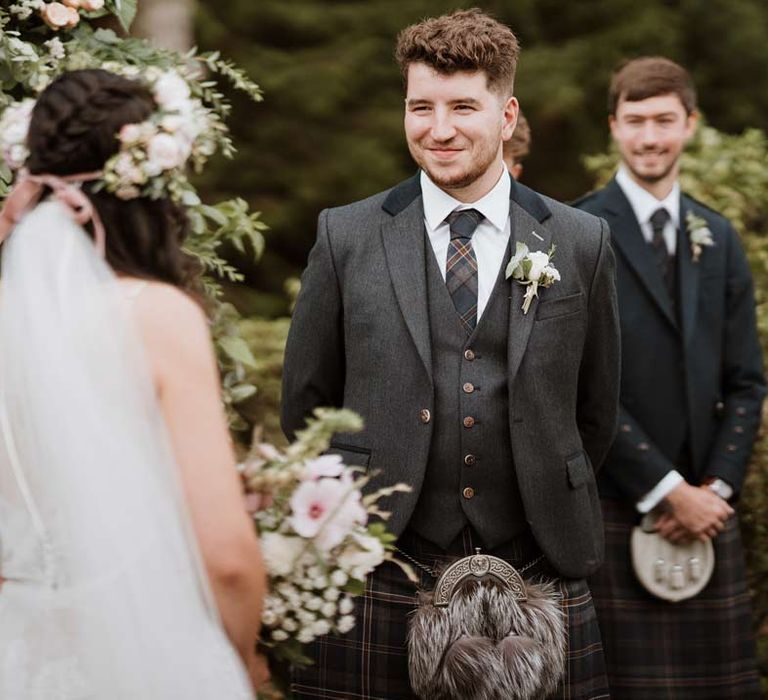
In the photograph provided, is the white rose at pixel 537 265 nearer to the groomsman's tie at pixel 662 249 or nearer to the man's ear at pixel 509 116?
the man's ear at pixel 509 116

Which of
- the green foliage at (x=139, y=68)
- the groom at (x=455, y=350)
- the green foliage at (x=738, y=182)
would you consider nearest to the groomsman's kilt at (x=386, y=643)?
the groom at (x=455, y=350)

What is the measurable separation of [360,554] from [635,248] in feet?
6.31

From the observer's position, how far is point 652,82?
173 inches

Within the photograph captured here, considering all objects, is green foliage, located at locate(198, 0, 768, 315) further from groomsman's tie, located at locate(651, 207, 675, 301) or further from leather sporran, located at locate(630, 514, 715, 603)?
leather sporran, located at locate(630, 514, 715, 603)

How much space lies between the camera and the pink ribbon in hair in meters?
2.44

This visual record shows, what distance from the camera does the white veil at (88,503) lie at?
7.68ft

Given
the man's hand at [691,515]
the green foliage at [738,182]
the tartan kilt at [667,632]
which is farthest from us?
the green foliage at [738,182]

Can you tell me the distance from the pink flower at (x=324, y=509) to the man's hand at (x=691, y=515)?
1.76 metres

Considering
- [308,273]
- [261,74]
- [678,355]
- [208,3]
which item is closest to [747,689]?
[678,355]

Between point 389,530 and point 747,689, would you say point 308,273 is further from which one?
point 747,689

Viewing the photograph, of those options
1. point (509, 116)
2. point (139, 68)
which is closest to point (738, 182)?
point (509, 116)

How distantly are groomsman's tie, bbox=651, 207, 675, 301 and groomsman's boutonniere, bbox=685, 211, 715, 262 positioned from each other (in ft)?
0.25

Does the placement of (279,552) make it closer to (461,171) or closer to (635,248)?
(461,171)

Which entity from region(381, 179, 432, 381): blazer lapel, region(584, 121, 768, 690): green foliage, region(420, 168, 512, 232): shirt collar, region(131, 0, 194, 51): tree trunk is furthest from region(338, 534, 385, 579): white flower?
region(131, 0, 194, 51): tree trunk
